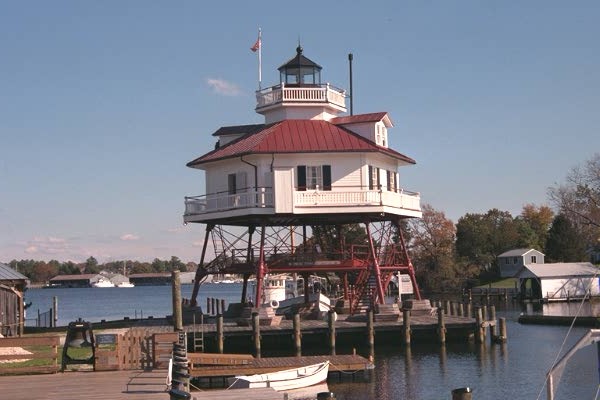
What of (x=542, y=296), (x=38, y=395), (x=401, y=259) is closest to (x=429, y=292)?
(x=542, y=296)

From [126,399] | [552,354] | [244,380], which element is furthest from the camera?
[552,354]

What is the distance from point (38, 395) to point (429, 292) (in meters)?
104

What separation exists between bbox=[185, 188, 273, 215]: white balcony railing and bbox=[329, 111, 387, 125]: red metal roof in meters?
7.08

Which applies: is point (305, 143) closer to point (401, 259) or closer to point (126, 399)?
point (401, 259)

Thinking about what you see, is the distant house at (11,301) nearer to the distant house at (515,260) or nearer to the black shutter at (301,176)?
the black shutter at (301,176)

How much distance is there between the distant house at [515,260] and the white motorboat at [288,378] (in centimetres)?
8839

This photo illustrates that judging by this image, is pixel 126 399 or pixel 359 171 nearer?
pixel 126 399

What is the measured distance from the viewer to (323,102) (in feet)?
175

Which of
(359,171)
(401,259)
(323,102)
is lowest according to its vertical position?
(401,259)

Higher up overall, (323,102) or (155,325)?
(323,102)

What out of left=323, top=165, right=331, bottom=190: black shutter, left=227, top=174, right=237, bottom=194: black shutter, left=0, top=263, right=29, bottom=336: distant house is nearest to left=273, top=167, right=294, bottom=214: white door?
left=323, top=165, right=331, bottom=190: black shutter

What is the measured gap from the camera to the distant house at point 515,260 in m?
120

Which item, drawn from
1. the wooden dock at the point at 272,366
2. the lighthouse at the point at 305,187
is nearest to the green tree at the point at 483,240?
the lighthouse at the point at 305,187

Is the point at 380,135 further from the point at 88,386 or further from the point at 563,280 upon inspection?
the point at 563,280
